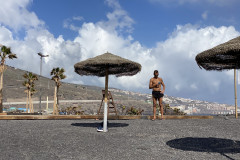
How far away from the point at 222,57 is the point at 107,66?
14.3 ft

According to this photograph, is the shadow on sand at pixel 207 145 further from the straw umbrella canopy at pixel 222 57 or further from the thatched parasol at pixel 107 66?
the thatched parasol at pixel 107 66

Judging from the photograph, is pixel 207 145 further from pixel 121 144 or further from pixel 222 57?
pixel 222 57

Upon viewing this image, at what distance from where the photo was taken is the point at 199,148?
609 centimetres

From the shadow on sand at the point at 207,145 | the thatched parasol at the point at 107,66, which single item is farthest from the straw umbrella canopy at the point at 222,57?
the thatched parasol at the point at 107,66

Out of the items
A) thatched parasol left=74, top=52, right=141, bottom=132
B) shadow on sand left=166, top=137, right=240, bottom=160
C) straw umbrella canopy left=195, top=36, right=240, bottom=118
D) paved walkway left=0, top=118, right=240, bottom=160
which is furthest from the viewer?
thatched parasol left=74, top=52, right=141, bottom=132

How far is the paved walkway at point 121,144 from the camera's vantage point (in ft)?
17.6

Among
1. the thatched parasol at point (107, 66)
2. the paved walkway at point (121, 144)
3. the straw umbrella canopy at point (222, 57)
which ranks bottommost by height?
the paved walkway at point (121, 144)

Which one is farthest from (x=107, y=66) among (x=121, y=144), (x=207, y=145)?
A: (x=207, y=145)

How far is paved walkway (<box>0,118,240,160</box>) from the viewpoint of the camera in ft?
17.6

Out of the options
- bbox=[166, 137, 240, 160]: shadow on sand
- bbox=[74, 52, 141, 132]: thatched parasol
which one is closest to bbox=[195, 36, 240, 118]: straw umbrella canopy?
bbox=[166, 137, 240, 160]: shadow on sand

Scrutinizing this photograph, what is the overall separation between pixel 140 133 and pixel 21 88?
89059 mm

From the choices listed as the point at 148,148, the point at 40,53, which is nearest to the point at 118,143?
the point at 148,148

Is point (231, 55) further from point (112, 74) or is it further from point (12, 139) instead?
point (12, 139)

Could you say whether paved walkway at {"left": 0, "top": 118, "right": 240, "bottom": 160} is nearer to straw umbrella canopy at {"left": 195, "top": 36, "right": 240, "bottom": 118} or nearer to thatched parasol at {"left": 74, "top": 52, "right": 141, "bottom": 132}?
thatched parasol at {"left": 74, "top": 52, "right": 141, "bottom": 132}
